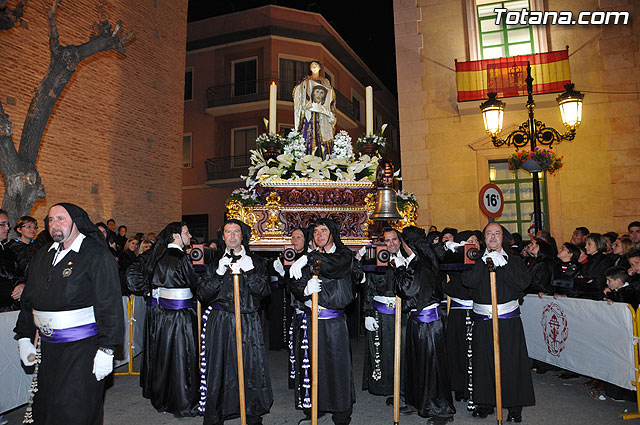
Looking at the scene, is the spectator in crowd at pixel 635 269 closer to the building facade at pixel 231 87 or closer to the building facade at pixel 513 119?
the building facade at pixel 513 119

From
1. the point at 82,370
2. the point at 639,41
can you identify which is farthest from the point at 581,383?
the point at 639,41

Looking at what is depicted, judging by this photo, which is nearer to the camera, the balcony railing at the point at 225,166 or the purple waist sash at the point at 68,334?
the purple waist sash at the point at 68,334

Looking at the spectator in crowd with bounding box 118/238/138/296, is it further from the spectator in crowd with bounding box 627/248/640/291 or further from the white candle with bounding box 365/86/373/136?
the spectator in crowd with bounding box 627/248/640/291

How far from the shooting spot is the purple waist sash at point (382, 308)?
5.86 m

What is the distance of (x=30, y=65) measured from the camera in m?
11.4

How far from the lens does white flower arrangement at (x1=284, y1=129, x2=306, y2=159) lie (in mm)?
7430

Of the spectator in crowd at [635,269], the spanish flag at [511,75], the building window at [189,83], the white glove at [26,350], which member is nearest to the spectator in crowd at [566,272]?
the spectator in crowd at [635,269]

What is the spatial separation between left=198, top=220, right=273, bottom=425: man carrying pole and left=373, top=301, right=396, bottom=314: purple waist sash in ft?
5.58

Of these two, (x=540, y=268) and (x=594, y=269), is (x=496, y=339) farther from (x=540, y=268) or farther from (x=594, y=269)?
(x=594, y=269)

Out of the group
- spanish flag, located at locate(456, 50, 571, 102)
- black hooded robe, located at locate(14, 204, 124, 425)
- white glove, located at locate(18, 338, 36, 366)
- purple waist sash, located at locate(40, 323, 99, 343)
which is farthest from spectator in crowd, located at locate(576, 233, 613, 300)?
white glove, located at locate(18, 338, 36, 366)

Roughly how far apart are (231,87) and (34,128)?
15.2m

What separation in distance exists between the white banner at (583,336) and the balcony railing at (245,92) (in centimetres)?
1737

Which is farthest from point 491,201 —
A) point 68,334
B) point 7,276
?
point 7,276

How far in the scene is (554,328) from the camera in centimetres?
651
